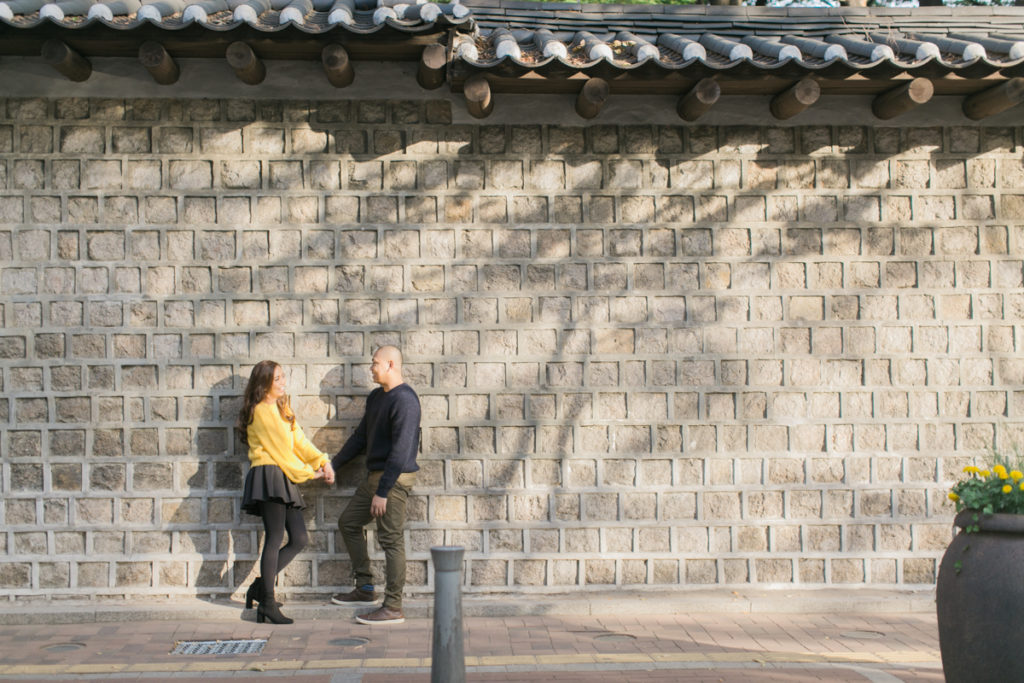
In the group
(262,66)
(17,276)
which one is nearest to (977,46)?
(262,66)

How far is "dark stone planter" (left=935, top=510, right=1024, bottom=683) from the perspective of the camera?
440 centimetres

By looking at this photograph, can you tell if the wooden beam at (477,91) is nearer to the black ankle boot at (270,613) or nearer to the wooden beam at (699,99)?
the wooden beam at (699,99)

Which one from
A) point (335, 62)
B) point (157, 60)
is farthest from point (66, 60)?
point (335, 62)

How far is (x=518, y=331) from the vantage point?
7109 millimetres

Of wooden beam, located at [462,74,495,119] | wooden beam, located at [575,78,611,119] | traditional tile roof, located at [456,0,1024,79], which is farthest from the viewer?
wooden beam, located at [575,78,611,119]

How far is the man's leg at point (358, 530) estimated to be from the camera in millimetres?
6746

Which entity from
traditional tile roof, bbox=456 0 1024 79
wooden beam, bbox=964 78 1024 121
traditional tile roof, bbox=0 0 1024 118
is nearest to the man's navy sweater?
traditional tile roof, bbox=0 0 1024 118

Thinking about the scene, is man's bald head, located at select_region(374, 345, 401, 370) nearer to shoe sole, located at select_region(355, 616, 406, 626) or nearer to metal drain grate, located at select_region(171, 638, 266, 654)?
shoe sole, located at select_region(355, 616, 406, 626)

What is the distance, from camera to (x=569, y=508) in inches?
279

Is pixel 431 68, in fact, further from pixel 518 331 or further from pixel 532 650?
pixel 532 650

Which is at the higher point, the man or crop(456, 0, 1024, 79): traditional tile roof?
crop(456, 0, 1024, 79): traditional tile roof

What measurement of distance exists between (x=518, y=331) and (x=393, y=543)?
6.00ft

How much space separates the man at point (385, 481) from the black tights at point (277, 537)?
32 centimetres

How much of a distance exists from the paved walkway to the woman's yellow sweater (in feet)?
3.48
